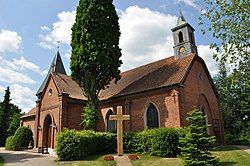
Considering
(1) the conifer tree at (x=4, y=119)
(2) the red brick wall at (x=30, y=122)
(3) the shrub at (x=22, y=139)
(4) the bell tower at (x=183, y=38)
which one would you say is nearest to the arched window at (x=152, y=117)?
(4) the bell tower at (x=183, y=38)

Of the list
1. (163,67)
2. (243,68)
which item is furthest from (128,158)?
(163,67)

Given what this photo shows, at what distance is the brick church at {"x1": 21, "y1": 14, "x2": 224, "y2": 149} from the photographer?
23.4 metres

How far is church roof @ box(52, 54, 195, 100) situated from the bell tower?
1.00m

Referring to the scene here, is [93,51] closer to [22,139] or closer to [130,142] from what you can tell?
[130,142]

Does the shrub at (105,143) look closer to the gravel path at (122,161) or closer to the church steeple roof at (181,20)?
the gravel path at (122,161)

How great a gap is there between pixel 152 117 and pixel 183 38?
32.7 feet

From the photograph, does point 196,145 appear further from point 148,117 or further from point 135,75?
point 135,75

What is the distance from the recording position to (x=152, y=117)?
24.7m

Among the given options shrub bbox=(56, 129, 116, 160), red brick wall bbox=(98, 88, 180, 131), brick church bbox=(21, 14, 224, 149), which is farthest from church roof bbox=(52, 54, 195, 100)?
shrub bbox=(56, 129, 116, 160)

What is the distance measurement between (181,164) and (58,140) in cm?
945

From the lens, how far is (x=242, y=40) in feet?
41.1

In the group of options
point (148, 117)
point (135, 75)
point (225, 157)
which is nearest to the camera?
point (225, 157)

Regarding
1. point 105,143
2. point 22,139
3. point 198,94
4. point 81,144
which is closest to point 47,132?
point 22,139

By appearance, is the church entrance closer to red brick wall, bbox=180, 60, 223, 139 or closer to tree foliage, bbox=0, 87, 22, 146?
red brick wall, bbox=180, 60, 223, 139
